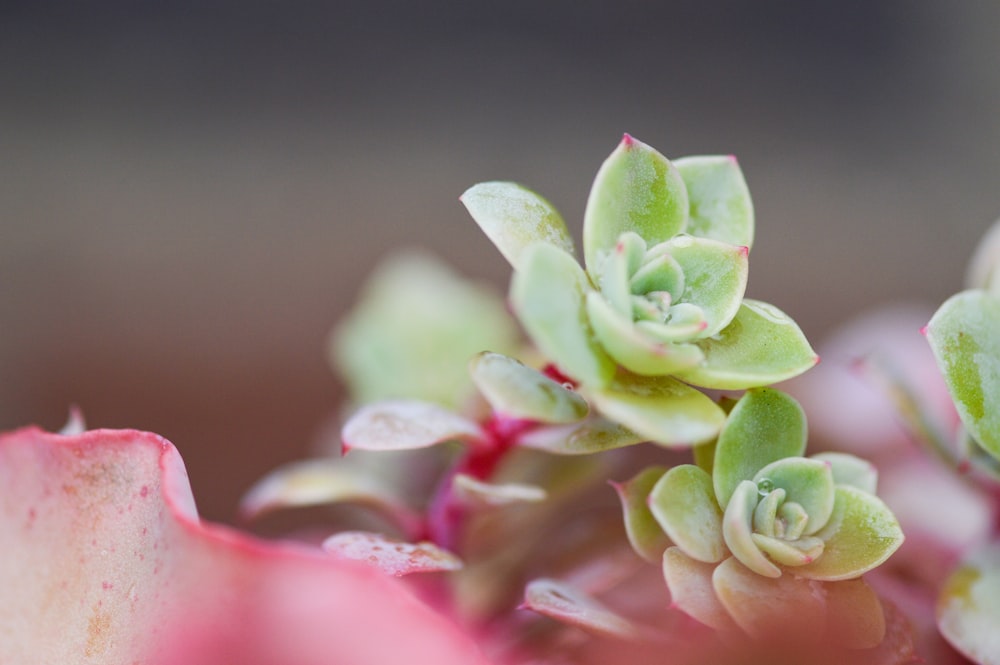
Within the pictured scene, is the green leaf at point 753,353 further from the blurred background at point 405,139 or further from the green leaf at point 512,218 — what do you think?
the blurred background at point 405,139

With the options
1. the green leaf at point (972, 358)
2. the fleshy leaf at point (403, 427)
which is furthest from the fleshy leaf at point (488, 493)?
the green leaf at point (972, 358)

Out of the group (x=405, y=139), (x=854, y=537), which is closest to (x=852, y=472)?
(x=854, y=537)

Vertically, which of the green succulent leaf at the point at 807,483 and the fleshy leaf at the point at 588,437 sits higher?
the fleshy leaf at the point at 588,437

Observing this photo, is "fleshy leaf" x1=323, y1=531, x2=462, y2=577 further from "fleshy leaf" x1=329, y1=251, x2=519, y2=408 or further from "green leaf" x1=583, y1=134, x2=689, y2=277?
"fleshy leaf" x1=329, y1=251, x2=519, y2=408

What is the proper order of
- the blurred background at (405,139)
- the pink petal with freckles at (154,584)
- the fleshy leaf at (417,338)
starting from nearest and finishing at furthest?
the pink petal with freckles at (154,584) → the fleshy leaf at (417,338) → the blurred background at (405,139)

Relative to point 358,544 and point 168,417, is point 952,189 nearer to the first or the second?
point 168,417

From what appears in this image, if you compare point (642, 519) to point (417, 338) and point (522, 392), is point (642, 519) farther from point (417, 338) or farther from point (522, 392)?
point (417, 338)

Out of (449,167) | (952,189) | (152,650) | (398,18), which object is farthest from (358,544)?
(952,189)
